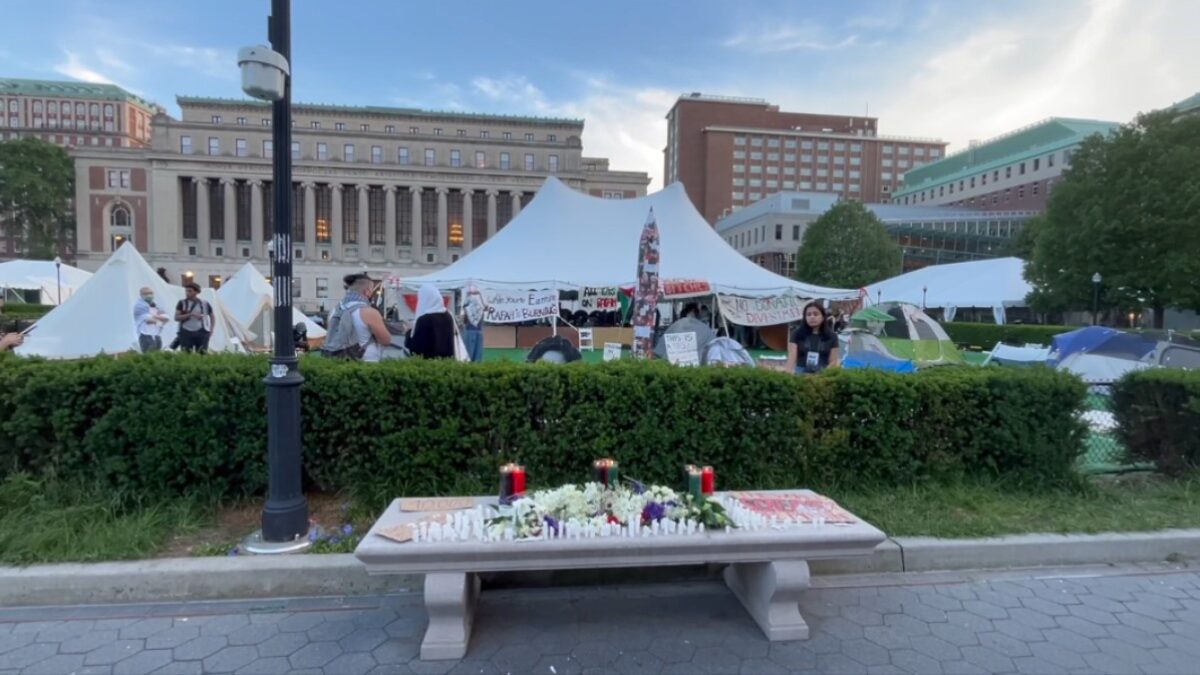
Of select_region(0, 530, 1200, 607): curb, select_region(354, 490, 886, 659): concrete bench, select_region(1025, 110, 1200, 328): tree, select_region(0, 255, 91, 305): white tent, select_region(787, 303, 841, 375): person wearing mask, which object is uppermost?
select_region(1025, 110, 1200, 328): tree

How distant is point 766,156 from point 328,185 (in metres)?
76.0

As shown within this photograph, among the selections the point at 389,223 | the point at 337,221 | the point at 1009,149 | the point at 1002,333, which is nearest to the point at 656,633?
the point at 1002,333

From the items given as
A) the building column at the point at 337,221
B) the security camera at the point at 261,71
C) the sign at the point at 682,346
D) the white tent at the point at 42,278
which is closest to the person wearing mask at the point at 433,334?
the security camera at the point at 261,71

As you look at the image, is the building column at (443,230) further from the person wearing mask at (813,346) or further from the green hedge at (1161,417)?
the green hedge at (1161,417)

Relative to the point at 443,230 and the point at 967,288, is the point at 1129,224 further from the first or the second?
the point at 443,230

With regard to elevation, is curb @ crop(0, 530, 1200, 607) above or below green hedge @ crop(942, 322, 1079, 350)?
below

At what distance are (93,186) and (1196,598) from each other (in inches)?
3648

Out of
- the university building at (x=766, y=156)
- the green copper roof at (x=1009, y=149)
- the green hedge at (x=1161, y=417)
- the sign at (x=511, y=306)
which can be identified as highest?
the university building at (x=766, y=156)

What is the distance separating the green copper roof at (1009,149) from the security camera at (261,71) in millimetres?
77370

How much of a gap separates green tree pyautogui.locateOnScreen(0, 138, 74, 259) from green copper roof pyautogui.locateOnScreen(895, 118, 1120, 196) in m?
103

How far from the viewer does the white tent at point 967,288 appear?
35094mm

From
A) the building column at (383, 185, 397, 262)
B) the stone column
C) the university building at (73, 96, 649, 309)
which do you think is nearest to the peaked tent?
the university building at (73, 96, 649, 309)

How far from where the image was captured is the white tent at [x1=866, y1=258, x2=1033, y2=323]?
115 feet

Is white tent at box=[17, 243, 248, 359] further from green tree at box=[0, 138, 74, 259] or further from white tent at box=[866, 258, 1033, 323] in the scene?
green tree at box=[0, 138, 74, 259]
